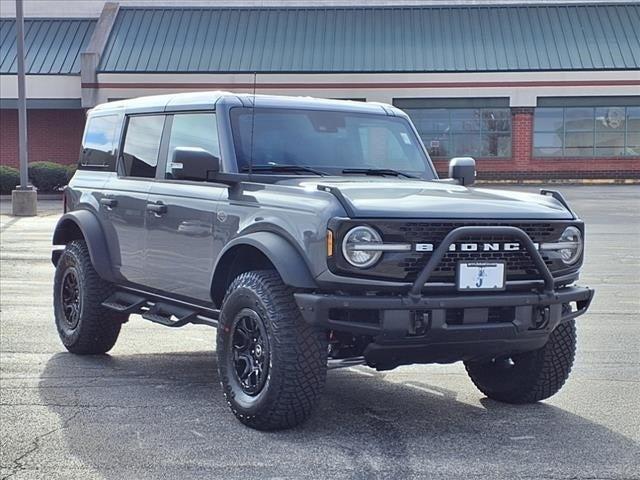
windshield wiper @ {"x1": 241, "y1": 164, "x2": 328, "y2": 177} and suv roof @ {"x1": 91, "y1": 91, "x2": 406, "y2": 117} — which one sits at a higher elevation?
suv roof @ {"x1": 91, "y1": 91, "x2": 406, "y2": 117}

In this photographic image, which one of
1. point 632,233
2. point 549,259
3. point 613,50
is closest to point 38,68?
point 613,50

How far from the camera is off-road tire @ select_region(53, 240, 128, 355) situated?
7512 mm

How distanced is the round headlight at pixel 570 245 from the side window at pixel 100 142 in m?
3.80

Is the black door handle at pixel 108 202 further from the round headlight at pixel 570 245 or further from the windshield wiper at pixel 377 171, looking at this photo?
the round headlight at pixel 570 245

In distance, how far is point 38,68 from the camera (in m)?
35.8

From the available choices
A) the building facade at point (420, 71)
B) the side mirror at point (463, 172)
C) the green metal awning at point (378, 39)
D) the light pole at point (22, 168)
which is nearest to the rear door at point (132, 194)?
the side mirror at point (463, 172)

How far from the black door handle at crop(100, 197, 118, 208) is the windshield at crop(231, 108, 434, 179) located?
1419mm

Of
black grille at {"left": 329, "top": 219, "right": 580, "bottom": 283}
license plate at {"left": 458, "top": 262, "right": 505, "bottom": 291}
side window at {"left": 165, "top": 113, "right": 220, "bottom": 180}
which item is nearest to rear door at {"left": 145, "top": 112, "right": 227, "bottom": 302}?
side window at {"left": 165, "top": 113, "right": 220, "bottom": 180}

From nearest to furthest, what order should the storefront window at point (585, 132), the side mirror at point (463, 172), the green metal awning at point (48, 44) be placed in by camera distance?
1. the side mirror at point (463, 172)
2. the storefront window at point (585, 132)
3. the green metal awning at point (48, 44)

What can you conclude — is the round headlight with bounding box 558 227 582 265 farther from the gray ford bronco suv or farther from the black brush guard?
the black brush guard

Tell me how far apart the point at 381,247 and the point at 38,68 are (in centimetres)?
3337

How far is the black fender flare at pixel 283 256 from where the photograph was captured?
17.0ft

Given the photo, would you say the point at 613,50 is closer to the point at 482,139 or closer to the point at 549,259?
the point at 482,139

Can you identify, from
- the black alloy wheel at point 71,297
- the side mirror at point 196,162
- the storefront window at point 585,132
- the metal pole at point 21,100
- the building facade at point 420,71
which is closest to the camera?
the side mirror at point 196,162
